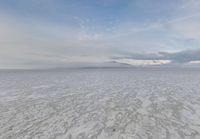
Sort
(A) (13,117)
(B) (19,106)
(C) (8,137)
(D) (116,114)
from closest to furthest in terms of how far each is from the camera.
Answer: (C) (8,137) → (A) (13,117) → (D) (116,114) → (B) (19,106)

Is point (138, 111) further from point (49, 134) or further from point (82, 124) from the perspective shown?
point (49, 134)

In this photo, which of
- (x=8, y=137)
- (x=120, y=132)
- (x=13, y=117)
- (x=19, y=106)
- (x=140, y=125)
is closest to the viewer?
(x=8, y=137)

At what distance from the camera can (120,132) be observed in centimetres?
502

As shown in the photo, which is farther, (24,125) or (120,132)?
(24,125)

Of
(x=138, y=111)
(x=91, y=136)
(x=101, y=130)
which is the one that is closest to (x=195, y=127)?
(x=138, y=111)

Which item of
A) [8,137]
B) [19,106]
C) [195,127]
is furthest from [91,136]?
[19,106]

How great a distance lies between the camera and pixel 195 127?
5273mm

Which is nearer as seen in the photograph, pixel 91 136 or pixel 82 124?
pixel 91 136

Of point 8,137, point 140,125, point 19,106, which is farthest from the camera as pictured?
point 19,106

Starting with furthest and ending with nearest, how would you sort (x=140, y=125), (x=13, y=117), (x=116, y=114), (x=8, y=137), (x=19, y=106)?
(x=19, y=106), (x=116, y=114), (x=13, y=117), (x=140, y=125), (x=8, y=137)

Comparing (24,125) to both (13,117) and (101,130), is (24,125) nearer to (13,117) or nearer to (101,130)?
(13,117)

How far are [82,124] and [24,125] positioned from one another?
2.46m

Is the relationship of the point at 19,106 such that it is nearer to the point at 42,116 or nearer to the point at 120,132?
the point at 42,116

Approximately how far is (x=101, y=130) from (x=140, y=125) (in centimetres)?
169
